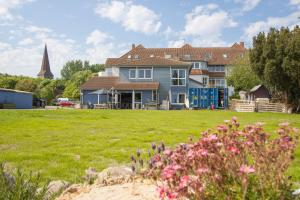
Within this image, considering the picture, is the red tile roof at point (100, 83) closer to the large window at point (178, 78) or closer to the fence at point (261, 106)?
the large window at point (178, 78)

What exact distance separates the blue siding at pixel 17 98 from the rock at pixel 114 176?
41125mm

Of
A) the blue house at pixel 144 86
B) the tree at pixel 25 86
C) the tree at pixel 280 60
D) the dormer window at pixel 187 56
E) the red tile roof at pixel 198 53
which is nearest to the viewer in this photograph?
the tree at pixel 280 60

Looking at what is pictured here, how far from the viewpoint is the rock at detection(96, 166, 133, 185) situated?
15.8ft

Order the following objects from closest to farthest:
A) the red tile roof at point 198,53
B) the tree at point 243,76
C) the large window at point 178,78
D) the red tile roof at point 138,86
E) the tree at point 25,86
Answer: the red tile roof at point 138,86
the large window at point 178,78
the tree at point 243,76
the red tile roof at point 198,53
the tree at point 25,86

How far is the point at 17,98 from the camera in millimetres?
45656

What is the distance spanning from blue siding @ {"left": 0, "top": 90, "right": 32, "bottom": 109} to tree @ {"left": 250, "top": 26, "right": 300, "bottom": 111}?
2952 cm

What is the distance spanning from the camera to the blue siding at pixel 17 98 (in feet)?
142

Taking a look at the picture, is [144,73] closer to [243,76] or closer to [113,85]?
[113,85]

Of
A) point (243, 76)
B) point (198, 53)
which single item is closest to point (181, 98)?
point (243, 76)

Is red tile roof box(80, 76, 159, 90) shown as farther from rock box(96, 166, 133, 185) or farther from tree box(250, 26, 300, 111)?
rock box(96, 166, 133, 185)

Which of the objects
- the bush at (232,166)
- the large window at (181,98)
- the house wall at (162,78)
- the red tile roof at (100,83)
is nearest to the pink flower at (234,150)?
the bush at (232,166)

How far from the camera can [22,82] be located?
7875 centimetres

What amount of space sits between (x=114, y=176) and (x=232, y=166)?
109 inches

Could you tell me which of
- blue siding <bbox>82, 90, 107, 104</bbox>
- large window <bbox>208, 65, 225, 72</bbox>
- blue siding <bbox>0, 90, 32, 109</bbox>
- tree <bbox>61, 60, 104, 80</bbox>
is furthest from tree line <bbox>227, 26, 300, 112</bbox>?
tree <bbox>61, 60, 104, 80</bbox>
